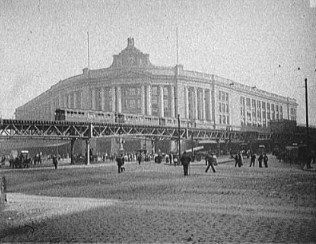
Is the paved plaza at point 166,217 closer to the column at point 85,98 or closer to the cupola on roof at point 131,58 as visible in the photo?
the cupola on roof at point 131,58

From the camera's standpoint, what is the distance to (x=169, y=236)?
21.3ft

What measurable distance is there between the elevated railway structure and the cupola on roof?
30624 mm

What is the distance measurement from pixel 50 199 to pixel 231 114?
9782 centimetres

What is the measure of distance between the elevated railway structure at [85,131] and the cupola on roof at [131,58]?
3062 cm

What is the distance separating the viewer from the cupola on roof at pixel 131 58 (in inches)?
3307

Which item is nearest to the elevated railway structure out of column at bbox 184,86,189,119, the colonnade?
the colonnade

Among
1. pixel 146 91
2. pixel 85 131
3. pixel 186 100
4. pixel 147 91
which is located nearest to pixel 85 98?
pixel 146 91

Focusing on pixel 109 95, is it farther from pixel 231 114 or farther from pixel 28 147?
pixel 231 114

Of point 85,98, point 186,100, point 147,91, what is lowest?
point 186,100

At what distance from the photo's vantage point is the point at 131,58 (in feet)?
276

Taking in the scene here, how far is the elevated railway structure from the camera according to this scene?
36.2m

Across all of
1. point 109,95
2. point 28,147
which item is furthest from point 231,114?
point 28,147

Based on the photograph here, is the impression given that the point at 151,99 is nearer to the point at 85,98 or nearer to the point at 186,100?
the point at 186,100

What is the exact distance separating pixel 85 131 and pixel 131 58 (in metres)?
45.1
